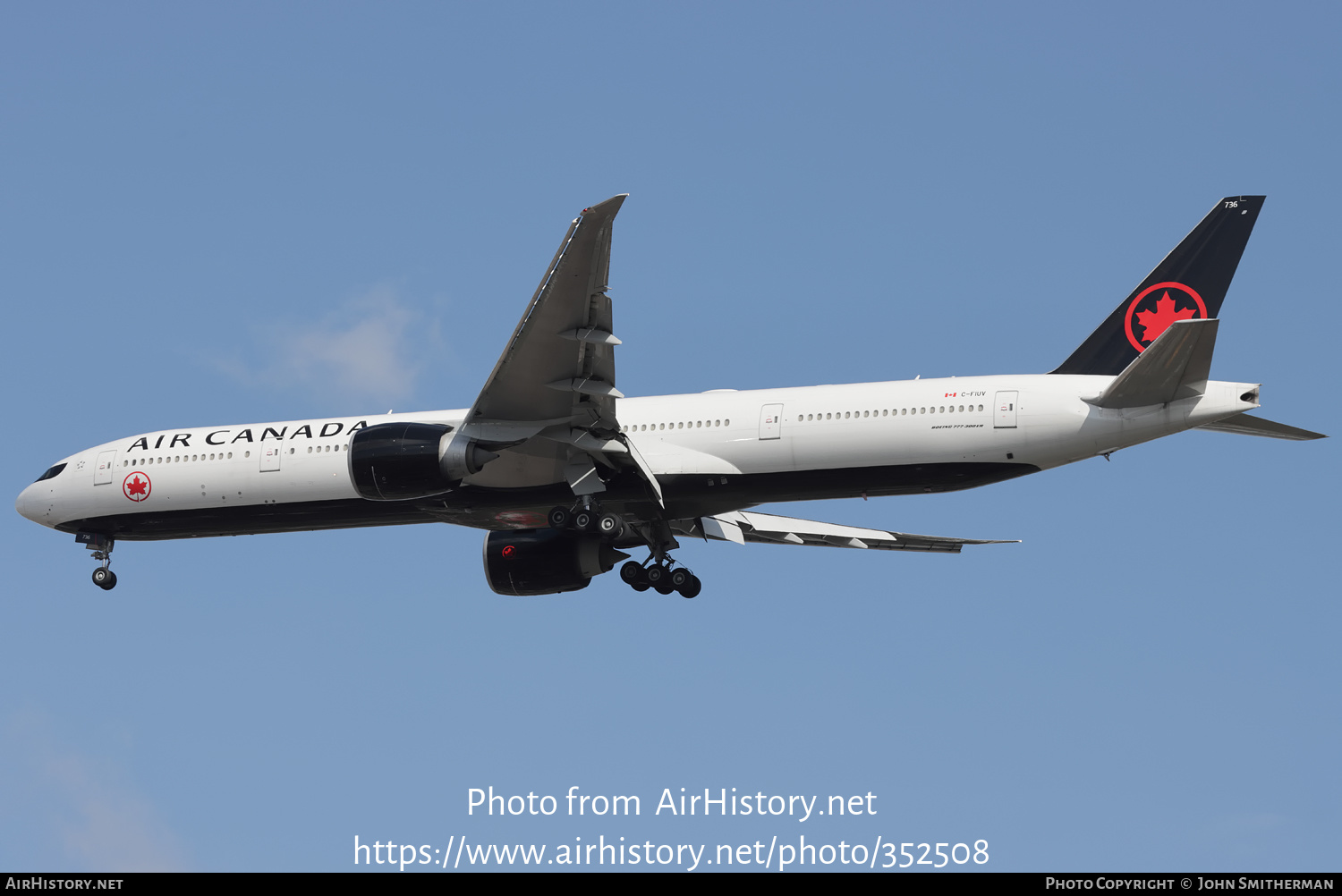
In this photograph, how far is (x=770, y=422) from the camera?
91.0 feet

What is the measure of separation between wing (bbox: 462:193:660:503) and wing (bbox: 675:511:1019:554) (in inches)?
209

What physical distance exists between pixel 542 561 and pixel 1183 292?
13.3 m

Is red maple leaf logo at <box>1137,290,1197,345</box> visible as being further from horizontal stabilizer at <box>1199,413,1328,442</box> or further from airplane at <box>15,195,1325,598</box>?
horizontal stabilizer at <box>1199,413,1328,442</box>

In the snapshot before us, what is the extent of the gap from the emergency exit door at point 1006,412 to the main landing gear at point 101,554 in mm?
18045

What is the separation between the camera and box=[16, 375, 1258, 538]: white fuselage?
2644 cm

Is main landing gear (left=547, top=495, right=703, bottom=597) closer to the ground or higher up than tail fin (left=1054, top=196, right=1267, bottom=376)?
closer to the ground

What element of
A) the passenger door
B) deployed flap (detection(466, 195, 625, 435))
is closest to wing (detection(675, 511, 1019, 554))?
deployed flap (detection(466, 195, 625, 435))

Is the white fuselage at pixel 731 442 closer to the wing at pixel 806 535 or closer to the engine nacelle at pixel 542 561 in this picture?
the engine nacelle at pixel 542 561

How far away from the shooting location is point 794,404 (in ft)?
91.3

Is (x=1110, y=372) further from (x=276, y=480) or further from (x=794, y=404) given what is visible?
(x=276, y=480)

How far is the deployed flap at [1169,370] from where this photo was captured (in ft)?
80.1

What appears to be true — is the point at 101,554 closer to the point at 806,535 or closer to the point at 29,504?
the point at 29,504

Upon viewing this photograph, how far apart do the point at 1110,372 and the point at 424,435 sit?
12233 mm

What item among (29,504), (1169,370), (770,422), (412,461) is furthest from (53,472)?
(1169,370)
